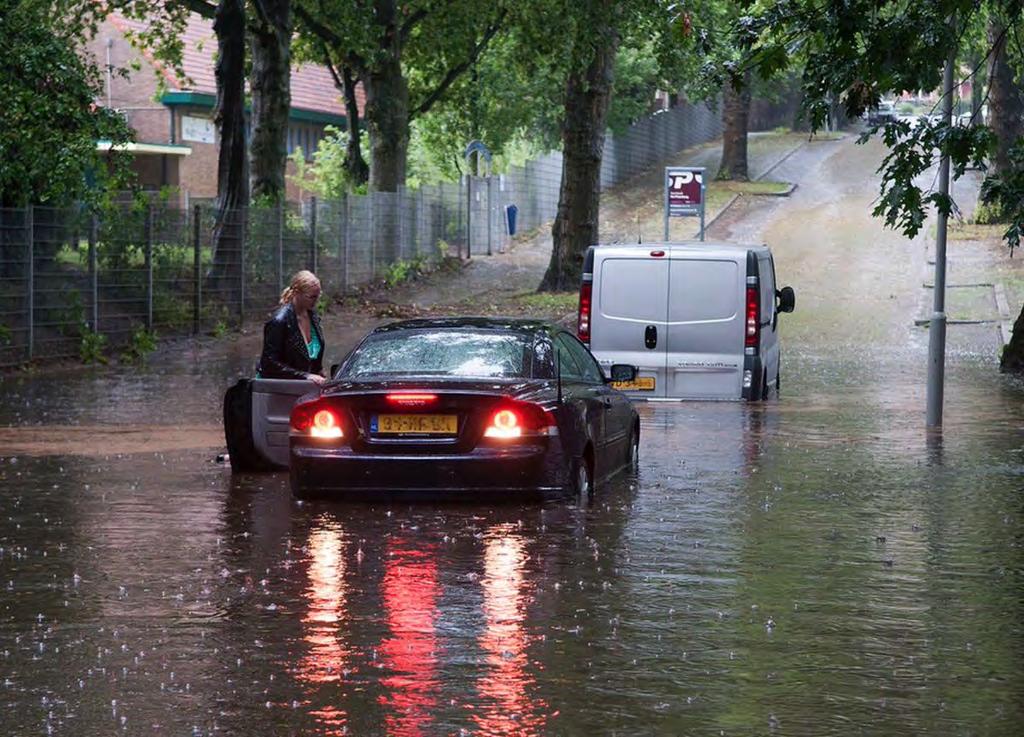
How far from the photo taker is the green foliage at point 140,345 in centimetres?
2862

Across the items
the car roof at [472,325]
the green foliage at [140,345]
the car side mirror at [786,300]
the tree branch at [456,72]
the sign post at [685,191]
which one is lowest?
the green foliage at [140,345]

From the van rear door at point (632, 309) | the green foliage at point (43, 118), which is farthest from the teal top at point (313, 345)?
the green foliage at point (43, 118)

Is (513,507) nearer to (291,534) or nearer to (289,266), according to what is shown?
(291,534)

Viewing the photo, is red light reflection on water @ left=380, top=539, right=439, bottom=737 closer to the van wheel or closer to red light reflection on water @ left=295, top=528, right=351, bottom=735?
red light reflection on water @ left=295, top=528, right=351, bottom=735

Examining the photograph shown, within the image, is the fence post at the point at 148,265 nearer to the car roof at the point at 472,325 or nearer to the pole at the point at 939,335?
the pole at the point at 939,335

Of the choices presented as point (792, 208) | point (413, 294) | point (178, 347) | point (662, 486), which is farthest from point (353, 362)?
point (792, 208)

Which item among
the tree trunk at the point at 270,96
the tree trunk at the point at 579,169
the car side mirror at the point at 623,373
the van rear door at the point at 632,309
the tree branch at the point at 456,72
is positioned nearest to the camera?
the car side mirror at the point at 623,373

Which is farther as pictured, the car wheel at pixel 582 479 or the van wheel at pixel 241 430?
the van wheel at pixel 241 430

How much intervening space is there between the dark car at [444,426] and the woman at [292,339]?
1711 mm

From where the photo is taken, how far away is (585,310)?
2162cm

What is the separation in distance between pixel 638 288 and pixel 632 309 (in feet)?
0.76

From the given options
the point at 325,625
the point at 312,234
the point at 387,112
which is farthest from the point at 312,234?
the point at 325,625

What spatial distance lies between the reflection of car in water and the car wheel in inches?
0.4

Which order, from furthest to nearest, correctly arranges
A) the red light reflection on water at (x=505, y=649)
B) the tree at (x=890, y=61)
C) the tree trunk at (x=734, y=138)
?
the tree trunk at (x=734, y=138)
the tree at (x=890, y=61)
the red light reflection on water at (x=505, y=649)
